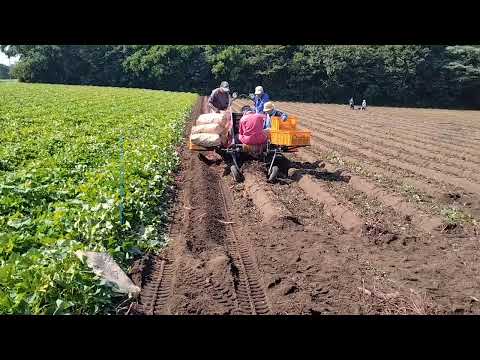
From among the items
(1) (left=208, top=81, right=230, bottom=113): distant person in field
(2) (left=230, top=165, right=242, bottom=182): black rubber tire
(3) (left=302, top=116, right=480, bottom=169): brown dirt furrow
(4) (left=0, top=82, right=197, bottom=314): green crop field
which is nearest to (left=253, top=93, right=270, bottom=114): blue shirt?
(1) (left=208, top=81, right=230, bottom=113): distant person in field

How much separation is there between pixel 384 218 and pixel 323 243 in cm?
193

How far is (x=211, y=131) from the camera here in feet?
35.6

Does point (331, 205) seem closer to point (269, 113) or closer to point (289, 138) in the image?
point (289, 138)

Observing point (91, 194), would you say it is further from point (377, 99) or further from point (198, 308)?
point (377, 99)

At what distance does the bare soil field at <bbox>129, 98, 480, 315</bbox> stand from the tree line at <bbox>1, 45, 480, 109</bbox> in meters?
42.7

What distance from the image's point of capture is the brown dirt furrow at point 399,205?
797 cm

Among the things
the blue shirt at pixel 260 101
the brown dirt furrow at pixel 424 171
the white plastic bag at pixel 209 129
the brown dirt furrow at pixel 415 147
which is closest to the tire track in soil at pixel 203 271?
the white plastic bag at pixel 209 129

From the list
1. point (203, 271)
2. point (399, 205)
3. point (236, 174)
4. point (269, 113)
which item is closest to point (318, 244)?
point (203, 271)

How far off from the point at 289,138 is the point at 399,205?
8.59 feet

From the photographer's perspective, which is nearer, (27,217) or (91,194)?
(27,217)

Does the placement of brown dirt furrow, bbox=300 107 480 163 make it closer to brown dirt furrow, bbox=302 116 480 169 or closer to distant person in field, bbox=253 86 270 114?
brown dirt furrow, bbox=302 116 480 169

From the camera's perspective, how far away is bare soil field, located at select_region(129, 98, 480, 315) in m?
5.14
